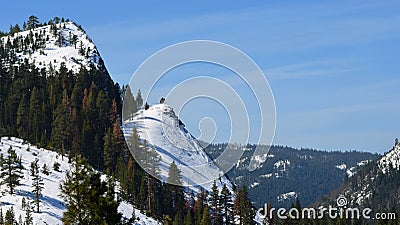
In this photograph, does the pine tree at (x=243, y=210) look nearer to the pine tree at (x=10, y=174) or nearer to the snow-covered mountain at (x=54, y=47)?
A: the pine tree at (x=10, y=174)

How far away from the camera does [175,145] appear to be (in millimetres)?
148625

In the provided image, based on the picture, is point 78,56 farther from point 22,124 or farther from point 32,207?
point 32,207

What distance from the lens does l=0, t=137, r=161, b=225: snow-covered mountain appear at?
68.0 meters

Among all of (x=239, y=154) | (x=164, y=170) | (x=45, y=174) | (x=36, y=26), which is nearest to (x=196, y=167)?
(x=164, y=170)

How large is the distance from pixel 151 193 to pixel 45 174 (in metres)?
22.8

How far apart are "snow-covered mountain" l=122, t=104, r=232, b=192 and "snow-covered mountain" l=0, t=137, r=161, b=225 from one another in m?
28.8

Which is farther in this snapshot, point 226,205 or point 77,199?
point 226,205

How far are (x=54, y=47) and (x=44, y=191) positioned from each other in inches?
3873

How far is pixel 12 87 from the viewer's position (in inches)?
5207

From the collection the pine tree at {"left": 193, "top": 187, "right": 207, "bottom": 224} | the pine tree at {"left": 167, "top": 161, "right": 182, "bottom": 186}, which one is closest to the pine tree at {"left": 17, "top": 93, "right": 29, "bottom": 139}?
the pine tree at {"left": 167, "top": 161, "right": 182, "bottom": 186}

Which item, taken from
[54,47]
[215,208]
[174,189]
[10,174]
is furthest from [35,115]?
[54,47]

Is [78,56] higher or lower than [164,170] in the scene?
higher

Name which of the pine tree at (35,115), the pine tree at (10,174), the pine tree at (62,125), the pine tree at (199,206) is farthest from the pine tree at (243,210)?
the pine tree at (10,174)

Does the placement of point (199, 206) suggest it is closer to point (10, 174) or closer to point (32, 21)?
point (10, 174)
